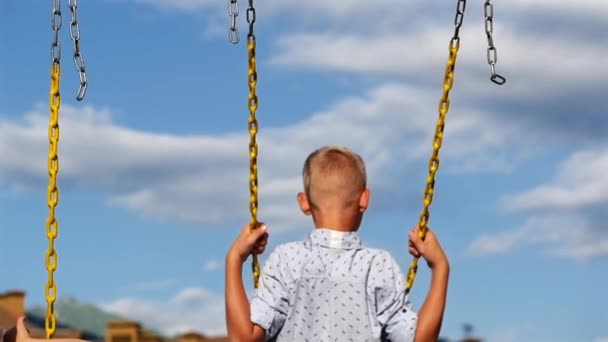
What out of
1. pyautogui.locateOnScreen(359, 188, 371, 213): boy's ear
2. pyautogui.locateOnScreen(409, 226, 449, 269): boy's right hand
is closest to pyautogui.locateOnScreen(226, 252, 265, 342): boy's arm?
pyautogui.locateOnScreen(359, 188, 371, 213): boy's ear

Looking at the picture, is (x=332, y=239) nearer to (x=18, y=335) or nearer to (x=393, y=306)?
(x=393, y=306)

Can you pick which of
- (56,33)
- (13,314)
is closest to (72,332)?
(13,314)

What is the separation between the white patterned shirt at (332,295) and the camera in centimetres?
604

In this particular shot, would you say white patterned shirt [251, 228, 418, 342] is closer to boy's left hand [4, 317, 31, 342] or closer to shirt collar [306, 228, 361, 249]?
shirt collar [306, 228, 361, 249]

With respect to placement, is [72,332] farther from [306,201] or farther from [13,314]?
[306,201]

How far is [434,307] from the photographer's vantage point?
6297mm

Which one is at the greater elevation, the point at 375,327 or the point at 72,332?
the point at 72,332

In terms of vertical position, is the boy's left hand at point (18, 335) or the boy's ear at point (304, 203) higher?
the boy's ear at point (304, 203)

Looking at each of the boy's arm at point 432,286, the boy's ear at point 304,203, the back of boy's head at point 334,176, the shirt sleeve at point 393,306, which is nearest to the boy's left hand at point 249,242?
the boy's ear at point 304,203

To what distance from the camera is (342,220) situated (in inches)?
242

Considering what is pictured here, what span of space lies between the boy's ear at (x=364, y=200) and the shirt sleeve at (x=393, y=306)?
0.25m

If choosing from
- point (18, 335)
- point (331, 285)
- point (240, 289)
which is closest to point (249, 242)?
point (240, 289)

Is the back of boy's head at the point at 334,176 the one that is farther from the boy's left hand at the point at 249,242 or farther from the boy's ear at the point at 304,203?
the boy's left hand at the point at 249,242

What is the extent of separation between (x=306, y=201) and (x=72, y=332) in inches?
1293
